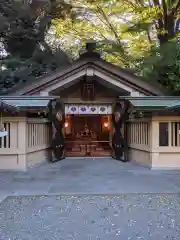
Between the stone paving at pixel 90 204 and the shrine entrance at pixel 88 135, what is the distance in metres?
3.84

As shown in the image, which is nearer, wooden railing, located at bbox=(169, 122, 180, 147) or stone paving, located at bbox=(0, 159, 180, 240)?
stone paving, located at bbox=(0, 159, 180, 240)

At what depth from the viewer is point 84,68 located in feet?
40.5

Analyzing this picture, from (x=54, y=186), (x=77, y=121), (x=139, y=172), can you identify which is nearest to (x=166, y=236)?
(x=54, y=186)

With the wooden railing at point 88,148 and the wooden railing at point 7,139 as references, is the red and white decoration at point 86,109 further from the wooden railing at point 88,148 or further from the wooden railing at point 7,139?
the wooden railing at point 7,139

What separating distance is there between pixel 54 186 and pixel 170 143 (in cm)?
491

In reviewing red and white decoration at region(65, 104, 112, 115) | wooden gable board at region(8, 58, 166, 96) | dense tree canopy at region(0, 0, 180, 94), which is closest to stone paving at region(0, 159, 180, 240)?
red and white decoration at region(65, 104, 112, 115)

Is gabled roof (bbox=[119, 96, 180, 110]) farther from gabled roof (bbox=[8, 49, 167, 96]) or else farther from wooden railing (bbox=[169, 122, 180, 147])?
wooden railing (bbox=[169, 122, 180, 147])

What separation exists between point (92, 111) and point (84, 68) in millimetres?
2013

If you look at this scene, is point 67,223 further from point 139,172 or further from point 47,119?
point 47,119

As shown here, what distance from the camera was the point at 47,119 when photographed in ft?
41.5

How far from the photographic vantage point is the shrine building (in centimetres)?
1042

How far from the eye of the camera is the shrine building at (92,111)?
10422mm

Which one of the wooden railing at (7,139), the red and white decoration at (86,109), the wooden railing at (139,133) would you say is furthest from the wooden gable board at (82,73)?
the wooden railing at (7,139)

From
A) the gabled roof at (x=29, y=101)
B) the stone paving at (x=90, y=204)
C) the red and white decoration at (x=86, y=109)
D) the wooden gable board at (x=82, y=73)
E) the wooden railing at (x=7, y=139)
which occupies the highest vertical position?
the wooden gable board at (x=82, y=73)
